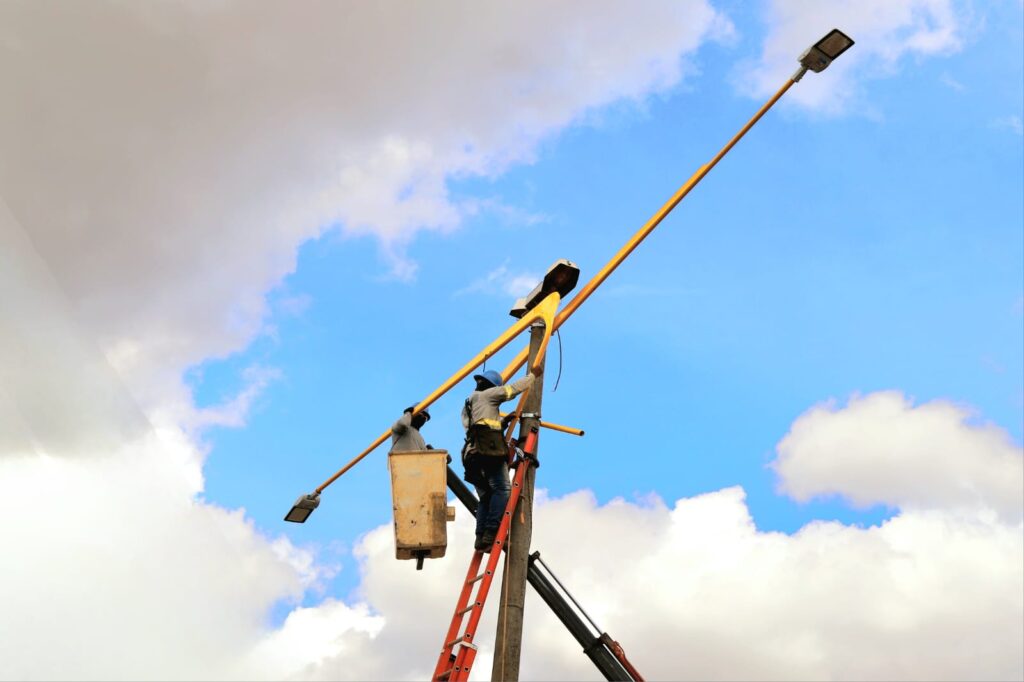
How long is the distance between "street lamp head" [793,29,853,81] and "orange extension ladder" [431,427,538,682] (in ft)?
15.3

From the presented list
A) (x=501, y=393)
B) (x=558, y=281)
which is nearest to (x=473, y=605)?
(x=501, y=393)

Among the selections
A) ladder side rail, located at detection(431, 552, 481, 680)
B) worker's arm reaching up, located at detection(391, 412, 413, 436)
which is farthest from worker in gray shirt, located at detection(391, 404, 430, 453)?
ladder side rail, located at detection(431, 552, 481, 680)

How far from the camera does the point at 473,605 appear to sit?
Result: 10398mm

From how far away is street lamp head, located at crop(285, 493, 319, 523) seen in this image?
1278cm

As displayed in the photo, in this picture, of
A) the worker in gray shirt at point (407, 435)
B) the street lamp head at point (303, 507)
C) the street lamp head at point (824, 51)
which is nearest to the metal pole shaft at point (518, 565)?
the worker in gray shirt at point (407, 435)

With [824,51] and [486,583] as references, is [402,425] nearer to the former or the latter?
[486,583]

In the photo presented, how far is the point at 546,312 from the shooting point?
38.6 feet

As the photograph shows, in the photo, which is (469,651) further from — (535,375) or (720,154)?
(720,154)

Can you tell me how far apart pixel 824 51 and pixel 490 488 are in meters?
5.33

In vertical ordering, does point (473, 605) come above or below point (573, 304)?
below

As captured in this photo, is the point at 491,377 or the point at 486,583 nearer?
the point at 486,583

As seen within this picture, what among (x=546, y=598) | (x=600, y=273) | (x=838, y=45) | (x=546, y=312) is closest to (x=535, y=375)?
(x=546, y=312)

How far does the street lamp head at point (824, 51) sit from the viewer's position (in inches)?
451

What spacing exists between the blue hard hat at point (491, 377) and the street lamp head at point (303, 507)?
2.66 m
